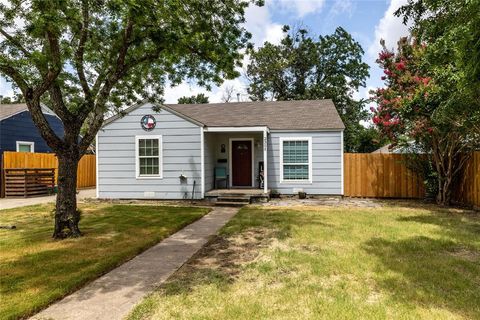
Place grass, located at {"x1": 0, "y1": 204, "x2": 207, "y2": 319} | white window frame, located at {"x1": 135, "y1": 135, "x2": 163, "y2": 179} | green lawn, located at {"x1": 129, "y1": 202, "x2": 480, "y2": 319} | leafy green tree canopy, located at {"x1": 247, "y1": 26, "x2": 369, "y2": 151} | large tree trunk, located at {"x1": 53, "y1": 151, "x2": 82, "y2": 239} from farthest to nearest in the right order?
leafy green tree canopy, located at {"x1": 247, "y1": 26, "x2": 369, "y2": 151} < white window frame, located at {"x1": 135, "y1": 135, "x2": 163, "y2": 179} < large tree trunk, located at {"x1": 53, "y1": 151, "x2": 82, "y2": 239} < grass, located at {"x1": 0, "y1": 204, "x2": 207, "y2": 319} < green lawn, located at {"x1": 129, "y1": 202, "x2": 480, "y2": 319}

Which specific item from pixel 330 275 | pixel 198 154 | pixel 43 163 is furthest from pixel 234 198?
pixel 43 163

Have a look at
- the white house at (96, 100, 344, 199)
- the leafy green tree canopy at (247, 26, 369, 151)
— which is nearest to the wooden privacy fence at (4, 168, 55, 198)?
the white house at (96, 100, 344, 199)

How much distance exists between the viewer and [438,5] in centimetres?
442

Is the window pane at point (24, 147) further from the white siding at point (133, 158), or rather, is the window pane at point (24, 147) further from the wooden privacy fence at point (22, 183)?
the white siding at point (133, 158)

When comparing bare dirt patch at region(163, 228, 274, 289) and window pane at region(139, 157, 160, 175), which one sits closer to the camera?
bare dirt patch at region(163, 228, 274, 289)

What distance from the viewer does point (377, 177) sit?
12898mm

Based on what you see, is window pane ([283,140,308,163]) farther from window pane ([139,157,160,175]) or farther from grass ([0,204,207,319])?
window pane ([139,157,160,175])

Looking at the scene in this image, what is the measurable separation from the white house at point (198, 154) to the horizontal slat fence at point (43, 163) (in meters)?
4.86

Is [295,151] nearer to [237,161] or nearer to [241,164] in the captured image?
[241,164]

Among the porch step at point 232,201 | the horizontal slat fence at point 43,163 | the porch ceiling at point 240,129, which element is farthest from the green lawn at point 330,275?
the horizontal slat fence at point 43,163

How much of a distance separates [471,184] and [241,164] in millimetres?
8377

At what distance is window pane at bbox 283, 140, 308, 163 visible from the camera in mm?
12859

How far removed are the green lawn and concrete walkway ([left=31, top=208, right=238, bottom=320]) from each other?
0.23 m

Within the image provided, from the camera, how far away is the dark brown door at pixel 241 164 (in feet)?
45.1
